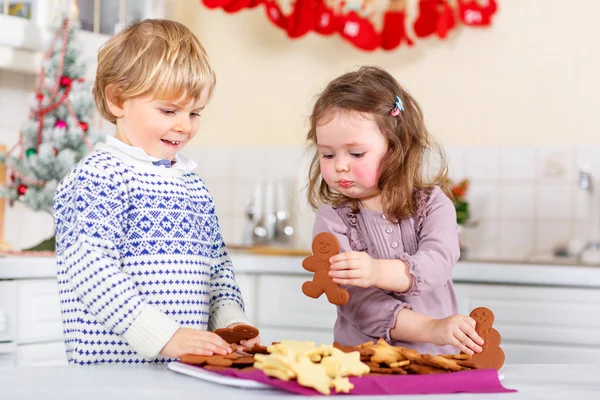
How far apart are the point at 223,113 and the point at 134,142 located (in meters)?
2.03

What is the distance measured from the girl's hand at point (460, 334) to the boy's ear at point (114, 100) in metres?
0.56

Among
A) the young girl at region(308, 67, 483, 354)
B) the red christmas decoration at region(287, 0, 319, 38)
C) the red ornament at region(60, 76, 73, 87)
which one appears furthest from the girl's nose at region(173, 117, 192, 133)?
the red christmas decoration at region(287, 0, 319, 38)

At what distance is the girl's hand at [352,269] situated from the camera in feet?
3.61

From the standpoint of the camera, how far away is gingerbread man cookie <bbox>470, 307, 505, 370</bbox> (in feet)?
3.46

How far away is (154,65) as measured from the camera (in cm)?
123

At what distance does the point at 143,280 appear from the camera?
1242 millimetres

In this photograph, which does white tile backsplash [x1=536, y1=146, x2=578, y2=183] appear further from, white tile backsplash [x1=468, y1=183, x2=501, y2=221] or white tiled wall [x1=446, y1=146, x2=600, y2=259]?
white tile backsplash [x1=468, y1=183, x2=501, y2=221]

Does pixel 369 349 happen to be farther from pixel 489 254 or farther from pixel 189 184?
pixel 489 254

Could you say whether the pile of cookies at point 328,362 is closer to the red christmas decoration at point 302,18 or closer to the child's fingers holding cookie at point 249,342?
the child's fingers holding cookie at point 249,342

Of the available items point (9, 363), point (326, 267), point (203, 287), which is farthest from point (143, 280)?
point (9, 363)

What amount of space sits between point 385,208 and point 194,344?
1.43 ft

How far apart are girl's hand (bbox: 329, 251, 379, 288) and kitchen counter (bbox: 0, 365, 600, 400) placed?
8.4 inches

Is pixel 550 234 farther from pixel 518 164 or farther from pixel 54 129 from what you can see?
pixel 54 129

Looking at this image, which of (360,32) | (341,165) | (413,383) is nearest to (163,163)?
(341,165)
